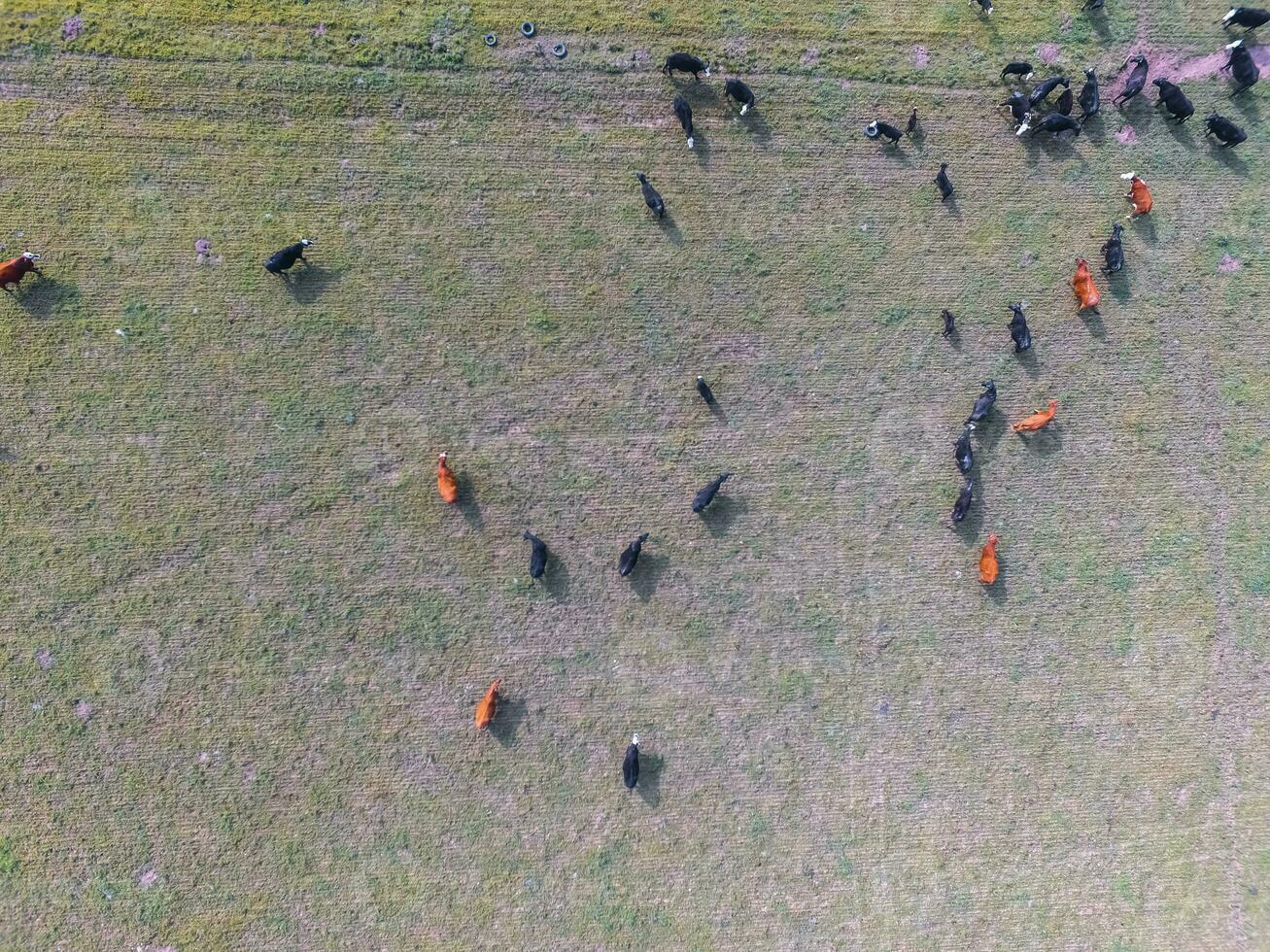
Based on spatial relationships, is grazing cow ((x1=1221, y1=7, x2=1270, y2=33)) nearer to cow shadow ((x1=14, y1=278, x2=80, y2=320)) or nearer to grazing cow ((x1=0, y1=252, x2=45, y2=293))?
cow shadow ((x1=14, y1=278, x2=80, y2=320))

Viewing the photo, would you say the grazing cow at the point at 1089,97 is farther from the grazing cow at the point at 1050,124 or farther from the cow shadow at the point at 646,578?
the cow shadow at the point at 646,578

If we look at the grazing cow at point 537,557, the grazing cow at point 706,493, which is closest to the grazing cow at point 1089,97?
the grazing cow at point 706,493

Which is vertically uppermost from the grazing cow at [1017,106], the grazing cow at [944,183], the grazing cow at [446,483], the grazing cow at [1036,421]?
the grazing cow at [1017,106]

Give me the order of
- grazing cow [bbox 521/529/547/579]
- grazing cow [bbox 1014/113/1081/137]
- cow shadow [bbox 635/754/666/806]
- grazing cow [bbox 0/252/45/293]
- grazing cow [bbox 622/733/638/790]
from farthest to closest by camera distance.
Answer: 1. grazing cow [bbox 1014/113/1081/137]
2. cow shadow [bbox 635/754/666/806]
3. grazing cow [bbox 521/529/547/579]
4. grazing cow [bbox 622/733/638/790]
5. grazing cow [bbox 0/252/45/293]

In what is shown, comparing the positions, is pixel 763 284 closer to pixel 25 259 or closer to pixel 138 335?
pixel 138 335

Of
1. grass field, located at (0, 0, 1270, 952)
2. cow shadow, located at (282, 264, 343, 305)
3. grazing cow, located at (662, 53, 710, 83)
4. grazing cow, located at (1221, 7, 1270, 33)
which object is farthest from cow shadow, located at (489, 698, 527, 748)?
grazing cow, located at (1221, 7, 1270, 33)

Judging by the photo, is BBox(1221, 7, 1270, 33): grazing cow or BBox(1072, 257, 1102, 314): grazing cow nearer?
BBox(1072, 257, 1102, 314): grazing cow
